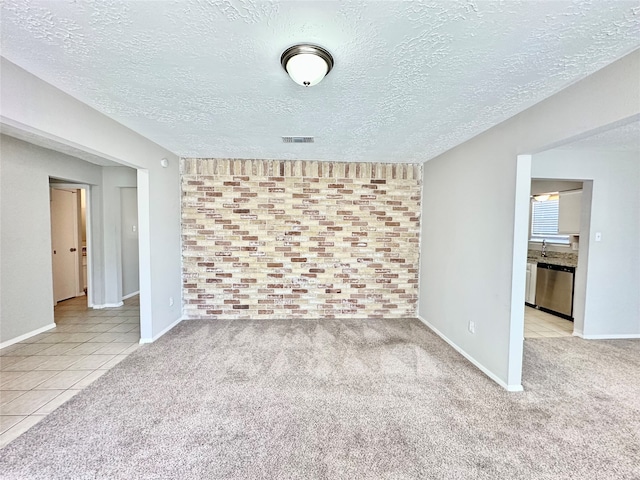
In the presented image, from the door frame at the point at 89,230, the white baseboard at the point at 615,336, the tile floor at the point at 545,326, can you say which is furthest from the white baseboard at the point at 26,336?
the white baseboard at the point at 615,336

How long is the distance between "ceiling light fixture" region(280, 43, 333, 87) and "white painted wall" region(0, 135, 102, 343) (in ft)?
12.6

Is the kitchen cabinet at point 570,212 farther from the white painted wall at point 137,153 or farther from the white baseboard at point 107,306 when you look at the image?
the white baseboard at point 107,306

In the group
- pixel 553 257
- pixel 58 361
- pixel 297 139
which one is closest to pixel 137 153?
pixel 297 139

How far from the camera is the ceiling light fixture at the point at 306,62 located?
1.49 meters

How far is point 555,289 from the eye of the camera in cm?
449

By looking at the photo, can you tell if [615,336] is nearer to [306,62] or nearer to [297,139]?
[297,139]

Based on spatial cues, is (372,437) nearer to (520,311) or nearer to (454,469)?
(454,469)

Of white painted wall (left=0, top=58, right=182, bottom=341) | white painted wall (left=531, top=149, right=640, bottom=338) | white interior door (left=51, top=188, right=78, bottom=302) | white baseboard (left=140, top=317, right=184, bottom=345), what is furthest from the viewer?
white interior door (left=51, top=188, right=78, bottom=302)

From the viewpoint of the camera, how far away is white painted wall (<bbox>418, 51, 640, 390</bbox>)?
65.7 inches

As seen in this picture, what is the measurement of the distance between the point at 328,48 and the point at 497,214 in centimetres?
214

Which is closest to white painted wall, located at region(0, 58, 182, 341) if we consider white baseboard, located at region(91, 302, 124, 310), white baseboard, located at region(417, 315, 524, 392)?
white baseboard, located at region(91, 302, 124, 310)

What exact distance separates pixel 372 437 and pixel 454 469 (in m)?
0.51

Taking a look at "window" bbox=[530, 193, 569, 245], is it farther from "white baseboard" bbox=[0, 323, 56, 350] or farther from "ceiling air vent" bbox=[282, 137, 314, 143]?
"white baseboard" bbox=[0, 323, 56, 350]

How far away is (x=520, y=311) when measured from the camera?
237cm
